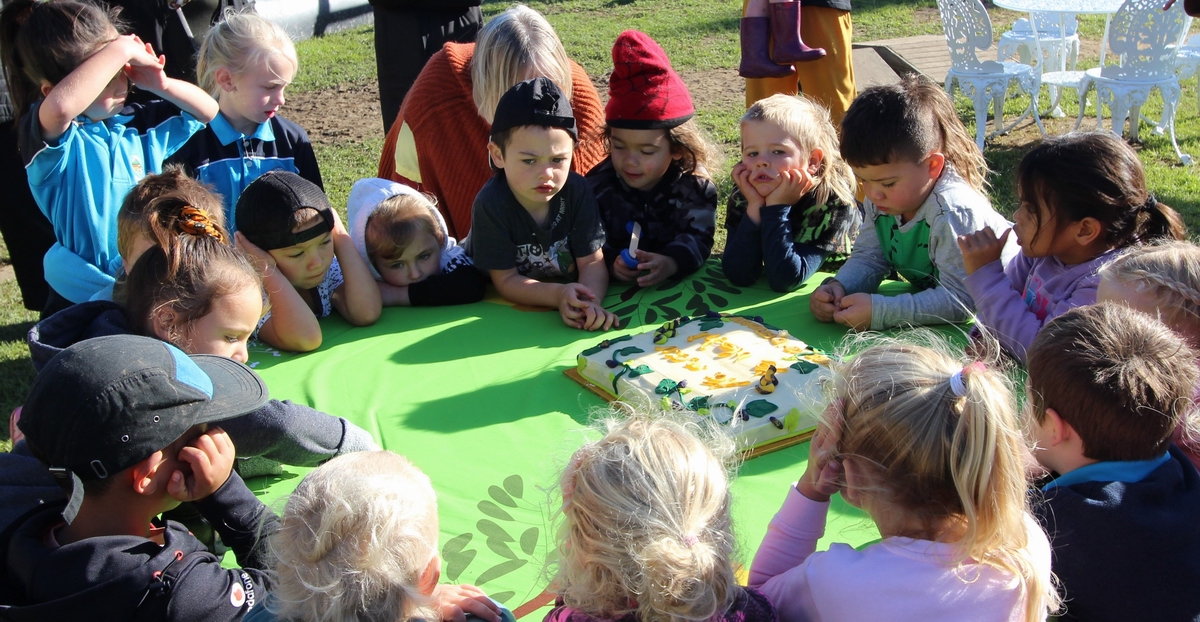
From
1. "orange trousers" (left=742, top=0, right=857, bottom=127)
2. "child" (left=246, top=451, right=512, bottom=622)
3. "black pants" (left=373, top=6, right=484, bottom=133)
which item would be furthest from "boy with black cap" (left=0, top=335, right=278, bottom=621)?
"orange trousers" (left=742, top=0, right=857, bottom=127)

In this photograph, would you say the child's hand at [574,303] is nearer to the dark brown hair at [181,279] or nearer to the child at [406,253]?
the child at [406,253]

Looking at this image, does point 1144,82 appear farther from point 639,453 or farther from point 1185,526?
point 639,453

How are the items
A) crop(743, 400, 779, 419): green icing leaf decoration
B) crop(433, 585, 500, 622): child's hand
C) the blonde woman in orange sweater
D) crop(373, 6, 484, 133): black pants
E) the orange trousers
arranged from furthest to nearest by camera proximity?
the orange trousers
crop(373, 6, 484, 133): black pants
the blonde woman in orange sweater
crop(743, 400, 779, 419): green icing leaf decoration
crop(433, 585, 500, 622): child's hand

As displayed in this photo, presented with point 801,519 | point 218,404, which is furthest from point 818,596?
point 218,404

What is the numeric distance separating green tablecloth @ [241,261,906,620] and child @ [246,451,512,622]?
256mm

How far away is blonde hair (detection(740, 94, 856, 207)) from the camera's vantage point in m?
2.99

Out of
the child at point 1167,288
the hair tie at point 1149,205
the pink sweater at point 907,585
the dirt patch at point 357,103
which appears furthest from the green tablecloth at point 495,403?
the dirt patch at point 357,103

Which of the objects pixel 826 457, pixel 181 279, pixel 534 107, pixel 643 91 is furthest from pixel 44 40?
pixel 826 457

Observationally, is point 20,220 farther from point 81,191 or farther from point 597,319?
point 597,319

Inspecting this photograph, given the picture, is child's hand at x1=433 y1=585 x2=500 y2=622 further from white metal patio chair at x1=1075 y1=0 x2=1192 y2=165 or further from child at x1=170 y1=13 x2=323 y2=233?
white metal patio chair at x1=1075 y1=0 x2=1192 y2=165

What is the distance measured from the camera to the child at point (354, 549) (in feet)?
4.27

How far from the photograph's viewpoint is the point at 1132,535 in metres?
1.49

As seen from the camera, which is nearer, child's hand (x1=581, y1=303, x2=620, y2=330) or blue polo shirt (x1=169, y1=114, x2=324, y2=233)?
child's hand (x1=581, y1=303, x2=620, y2=330)

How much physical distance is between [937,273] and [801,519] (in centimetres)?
153
